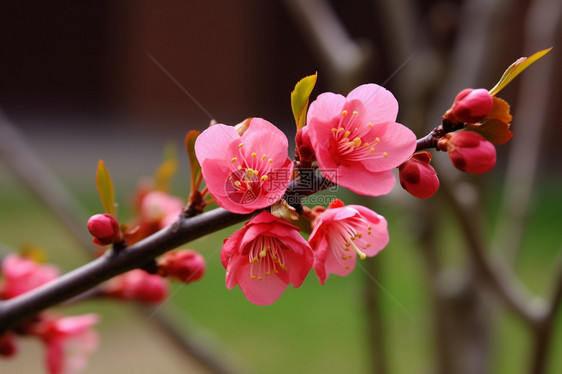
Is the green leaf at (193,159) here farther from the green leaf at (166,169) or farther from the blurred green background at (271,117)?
the green leaf at (166,169)

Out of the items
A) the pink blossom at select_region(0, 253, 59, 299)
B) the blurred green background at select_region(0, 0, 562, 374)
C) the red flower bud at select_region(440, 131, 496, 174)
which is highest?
the red flower bud at select_region(440, 131, 496, 174)

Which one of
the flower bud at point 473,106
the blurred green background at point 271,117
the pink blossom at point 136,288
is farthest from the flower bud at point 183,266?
the flower bud at point 473,106

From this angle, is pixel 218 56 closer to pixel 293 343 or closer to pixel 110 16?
pixel 293 343

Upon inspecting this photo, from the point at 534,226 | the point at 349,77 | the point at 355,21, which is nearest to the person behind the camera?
the point at 349,77

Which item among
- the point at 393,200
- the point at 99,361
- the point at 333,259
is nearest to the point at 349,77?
the point at 393,200

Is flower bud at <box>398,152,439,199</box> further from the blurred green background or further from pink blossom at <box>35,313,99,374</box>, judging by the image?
pink blossom at <box>35,313,99,374</box>

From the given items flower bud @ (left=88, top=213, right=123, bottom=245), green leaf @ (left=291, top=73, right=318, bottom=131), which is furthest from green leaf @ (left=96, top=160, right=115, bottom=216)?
green leaf @ (left=291, top=73, right=318, bottom=131)

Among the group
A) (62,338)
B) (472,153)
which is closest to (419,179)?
(472,153)
